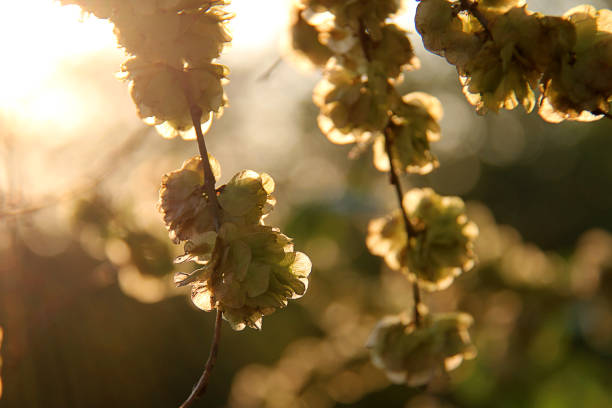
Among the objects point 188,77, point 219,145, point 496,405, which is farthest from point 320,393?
point 219,145

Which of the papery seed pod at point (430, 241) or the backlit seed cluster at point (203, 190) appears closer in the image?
the backlit seed cluster at point (203, 190)

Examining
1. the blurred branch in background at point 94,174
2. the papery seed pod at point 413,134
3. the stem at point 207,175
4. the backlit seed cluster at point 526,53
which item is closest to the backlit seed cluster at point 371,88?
the papery seed pod at point 413,134

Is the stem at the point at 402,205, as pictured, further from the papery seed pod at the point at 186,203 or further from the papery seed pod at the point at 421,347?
the papery seed pod at the point at 186,203

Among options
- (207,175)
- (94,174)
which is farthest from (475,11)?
(94,174)

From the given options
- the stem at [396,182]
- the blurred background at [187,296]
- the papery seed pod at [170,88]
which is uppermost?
the papery seed pod at [170,88]

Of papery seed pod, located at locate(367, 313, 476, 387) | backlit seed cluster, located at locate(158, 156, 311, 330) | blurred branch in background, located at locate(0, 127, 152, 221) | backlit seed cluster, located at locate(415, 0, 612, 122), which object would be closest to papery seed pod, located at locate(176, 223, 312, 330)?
backlit seed cluster, located at locate(158, 156, 311, 330)

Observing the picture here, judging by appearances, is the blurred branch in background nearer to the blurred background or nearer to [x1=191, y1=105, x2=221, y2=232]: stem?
the blurred background

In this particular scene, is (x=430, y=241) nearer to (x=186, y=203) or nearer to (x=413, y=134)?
(x=413, y=134)

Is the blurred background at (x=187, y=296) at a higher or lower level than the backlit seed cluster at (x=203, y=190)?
lower
